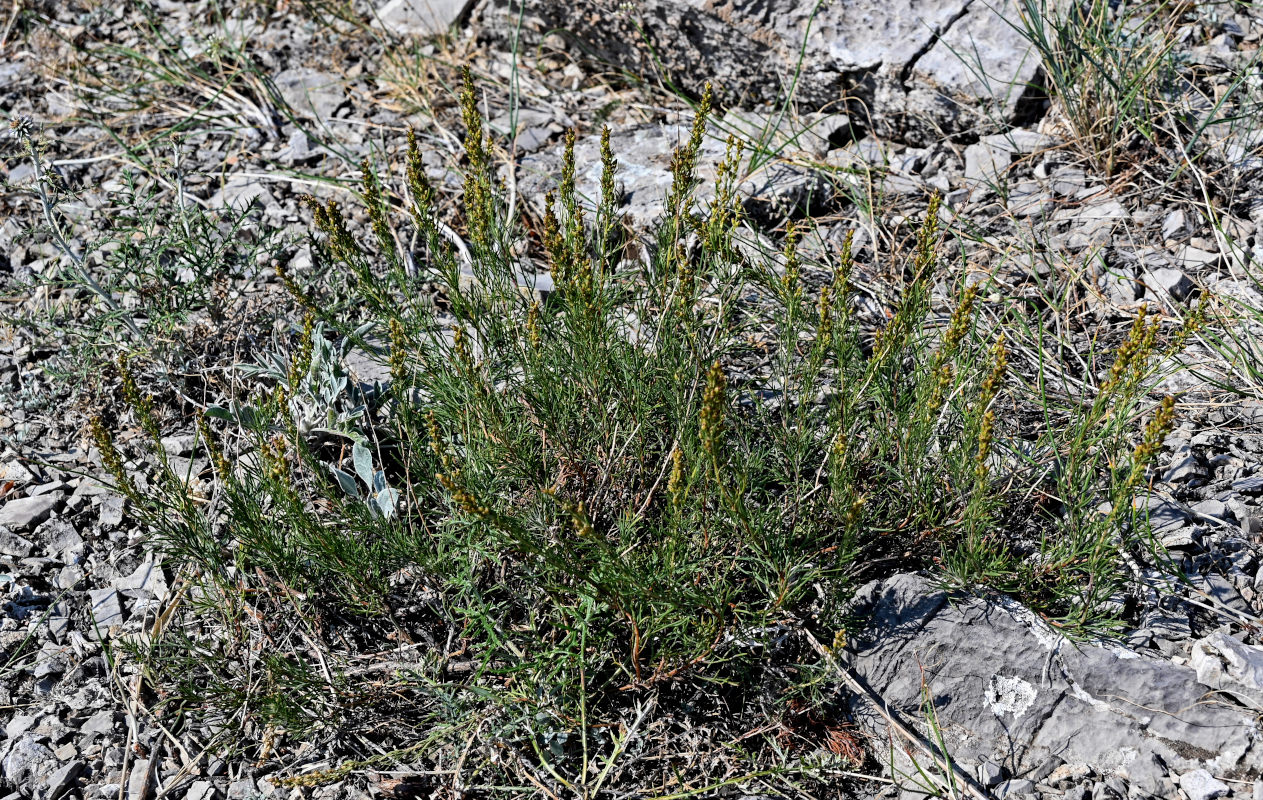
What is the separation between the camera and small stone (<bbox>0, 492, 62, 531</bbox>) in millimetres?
3021

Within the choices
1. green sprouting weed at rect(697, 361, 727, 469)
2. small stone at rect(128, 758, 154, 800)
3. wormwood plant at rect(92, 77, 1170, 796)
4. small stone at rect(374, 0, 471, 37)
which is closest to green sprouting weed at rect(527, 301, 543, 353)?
wormwood plant at rect(92, 77, 1170, 796)

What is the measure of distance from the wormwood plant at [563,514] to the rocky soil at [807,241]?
0.23 m

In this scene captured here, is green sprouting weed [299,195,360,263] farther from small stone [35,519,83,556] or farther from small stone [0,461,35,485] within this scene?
small stone [0,461,35,485]

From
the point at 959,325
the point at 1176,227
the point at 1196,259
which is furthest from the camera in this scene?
the point at 1176,227

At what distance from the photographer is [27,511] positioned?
10.0 feet

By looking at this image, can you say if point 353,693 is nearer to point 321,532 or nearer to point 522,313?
point 321,532

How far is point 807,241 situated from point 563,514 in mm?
1694

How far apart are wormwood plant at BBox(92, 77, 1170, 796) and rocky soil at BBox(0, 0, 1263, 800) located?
23cm

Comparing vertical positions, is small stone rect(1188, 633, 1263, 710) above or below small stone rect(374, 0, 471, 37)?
below

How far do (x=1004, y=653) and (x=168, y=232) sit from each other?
3.45 m

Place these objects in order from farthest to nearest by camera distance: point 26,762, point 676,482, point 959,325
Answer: point 26,762, point 959,325, point 676,482

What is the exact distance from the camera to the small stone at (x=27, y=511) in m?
3.02

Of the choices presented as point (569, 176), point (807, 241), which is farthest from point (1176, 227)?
point (569, 176)

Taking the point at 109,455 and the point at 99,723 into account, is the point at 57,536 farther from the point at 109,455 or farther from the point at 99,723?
the point at 109,455
